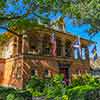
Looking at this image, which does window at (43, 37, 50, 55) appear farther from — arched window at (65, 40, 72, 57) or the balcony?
arched window at (65, 40, 72, 57)

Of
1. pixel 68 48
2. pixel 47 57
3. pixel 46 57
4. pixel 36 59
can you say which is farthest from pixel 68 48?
pixel 36 59

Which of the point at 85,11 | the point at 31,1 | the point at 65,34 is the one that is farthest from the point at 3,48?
the point at 85,11

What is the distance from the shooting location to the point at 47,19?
2247 centimetres

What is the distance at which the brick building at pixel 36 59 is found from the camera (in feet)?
93.9

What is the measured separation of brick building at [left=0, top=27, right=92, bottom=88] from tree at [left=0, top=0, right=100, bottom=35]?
493 cm

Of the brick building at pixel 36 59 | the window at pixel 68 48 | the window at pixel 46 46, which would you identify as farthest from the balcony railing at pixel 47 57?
the window at pixel 68 48

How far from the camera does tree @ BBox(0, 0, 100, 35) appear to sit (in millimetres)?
15794

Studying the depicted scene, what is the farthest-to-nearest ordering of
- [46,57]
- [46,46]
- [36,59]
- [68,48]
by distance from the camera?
[68,48]
[46,46]
[46,57]
[36,59]

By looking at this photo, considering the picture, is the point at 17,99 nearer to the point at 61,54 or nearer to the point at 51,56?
the point at 51,56

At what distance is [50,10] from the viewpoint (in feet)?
67.2

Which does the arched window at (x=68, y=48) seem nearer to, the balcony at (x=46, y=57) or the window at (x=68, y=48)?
the window at (x=68, y=48)

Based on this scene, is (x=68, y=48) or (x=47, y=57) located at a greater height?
(x=68, y=48)

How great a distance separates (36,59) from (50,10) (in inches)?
400

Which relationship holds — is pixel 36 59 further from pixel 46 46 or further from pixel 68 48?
pixel 68 48
